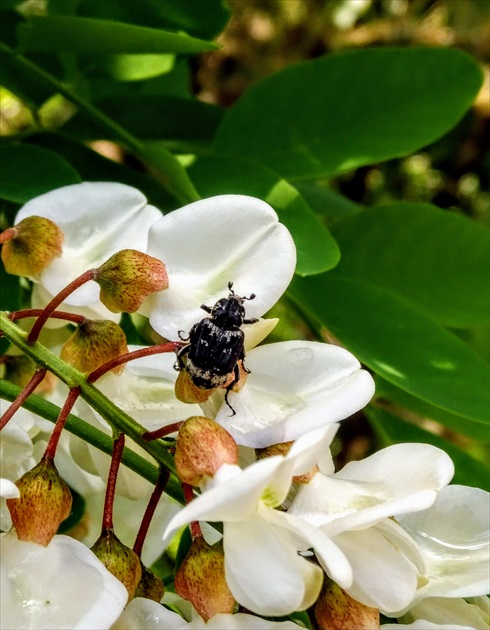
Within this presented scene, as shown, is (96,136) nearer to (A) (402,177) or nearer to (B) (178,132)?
(B) (178,132)

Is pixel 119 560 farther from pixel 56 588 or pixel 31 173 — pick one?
pixel 31 173

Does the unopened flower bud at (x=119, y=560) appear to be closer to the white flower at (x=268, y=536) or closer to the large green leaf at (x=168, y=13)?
the white flower at (x=268, y=536)

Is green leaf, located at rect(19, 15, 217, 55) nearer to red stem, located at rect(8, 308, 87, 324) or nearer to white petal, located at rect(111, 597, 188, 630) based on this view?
red stem, located at rect(8, 308, 87, 324)

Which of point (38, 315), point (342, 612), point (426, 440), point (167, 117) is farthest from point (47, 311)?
point (167, 117)

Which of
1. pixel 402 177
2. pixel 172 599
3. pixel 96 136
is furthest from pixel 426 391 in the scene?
pixel 402 177

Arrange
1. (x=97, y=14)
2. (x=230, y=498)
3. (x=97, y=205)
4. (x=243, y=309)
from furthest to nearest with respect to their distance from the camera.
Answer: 1. (x=97, y=14)
2. (x=97, y=205)
3. (x=243, y=309)
4. (x=230, y=498)

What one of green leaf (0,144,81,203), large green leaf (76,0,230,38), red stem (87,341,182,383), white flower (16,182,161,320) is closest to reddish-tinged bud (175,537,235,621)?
red stem (87,341,182,383)
